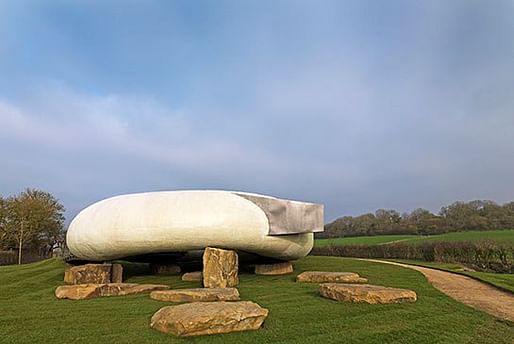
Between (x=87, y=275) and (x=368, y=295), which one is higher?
(x=368, y=295)

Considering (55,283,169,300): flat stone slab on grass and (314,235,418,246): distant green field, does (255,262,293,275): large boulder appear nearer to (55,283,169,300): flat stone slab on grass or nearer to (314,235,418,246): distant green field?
(55,283,169,300): flat stone slab on grass

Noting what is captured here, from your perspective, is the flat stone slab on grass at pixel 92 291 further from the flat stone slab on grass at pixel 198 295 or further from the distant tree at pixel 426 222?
the distant tree at pixel 426 222

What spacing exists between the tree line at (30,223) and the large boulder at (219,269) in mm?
25163

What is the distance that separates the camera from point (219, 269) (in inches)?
445

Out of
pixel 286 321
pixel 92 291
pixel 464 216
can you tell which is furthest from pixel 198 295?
pixel 464 216

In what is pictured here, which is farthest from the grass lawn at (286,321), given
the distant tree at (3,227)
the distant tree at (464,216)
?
the distant tree at (464,216)

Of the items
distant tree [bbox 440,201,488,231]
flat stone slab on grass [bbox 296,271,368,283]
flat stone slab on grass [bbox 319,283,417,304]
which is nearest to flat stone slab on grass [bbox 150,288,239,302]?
flat stone slab on grass [bbox 319,283,417,304]

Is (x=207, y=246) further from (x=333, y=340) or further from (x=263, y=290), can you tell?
(x=333, y=340)

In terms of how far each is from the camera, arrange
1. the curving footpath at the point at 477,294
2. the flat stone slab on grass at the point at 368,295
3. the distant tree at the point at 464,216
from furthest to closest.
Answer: the distant tree at the point at 464,216
the curving footpath at the point at 477,294
the flat stone slab on grass at the point at 368,295

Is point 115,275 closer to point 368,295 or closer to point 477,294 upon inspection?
point 368,295

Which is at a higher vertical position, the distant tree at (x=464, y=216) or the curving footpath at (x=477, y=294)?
the distant tree at (x=464, y=216)

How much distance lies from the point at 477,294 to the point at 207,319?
8672mm

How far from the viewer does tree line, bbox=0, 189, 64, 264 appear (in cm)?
3294

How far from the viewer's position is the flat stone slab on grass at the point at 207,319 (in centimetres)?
603
